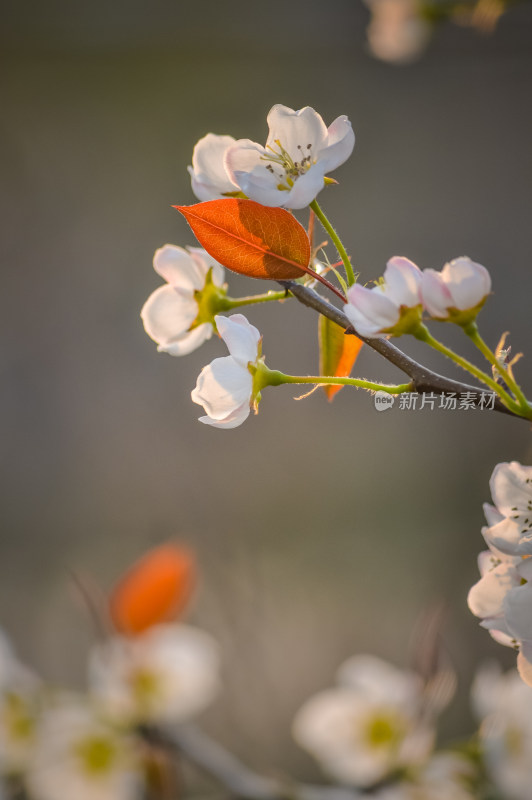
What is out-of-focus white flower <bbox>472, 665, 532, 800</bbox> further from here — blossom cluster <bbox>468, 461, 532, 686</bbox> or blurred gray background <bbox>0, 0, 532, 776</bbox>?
blurred gray background <bbox>0, 0, 532, 776</bbox>

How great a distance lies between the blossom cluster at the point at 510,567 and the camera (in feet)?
0.67

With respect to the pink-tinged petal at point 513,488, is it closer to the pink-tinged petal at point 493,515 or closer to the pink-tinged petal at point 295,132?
the pink-tinged petal at point 493,515

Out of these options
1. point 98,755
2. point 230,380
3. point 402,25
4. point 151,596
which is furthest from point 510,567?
point 402,25

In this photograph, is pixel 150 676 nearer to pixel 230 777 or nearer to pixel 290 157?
pixel 230 777

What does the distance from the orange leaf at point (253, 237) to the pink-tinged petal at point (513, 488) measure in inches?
3.9

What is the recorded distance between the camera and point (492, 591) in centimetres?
23

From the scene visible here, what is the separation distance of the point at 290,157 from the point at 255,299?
0.19ft

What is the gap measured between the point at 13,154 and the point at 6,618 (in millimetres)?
1230

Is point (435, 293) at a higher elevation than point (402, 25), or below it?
below

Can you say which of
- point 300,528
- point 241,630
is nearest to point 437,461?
point 300,528

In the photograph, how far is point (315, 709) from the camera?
476mm

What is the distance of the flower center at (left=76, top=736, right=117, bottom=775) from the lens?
42 cm

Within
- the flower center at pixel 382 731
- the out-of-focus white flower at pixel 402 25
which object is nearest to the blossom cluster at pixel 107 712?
the flower center at pixel 382 731

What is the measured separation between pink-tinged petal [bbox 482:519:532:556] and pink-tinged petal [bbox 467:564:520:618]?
16 mm
